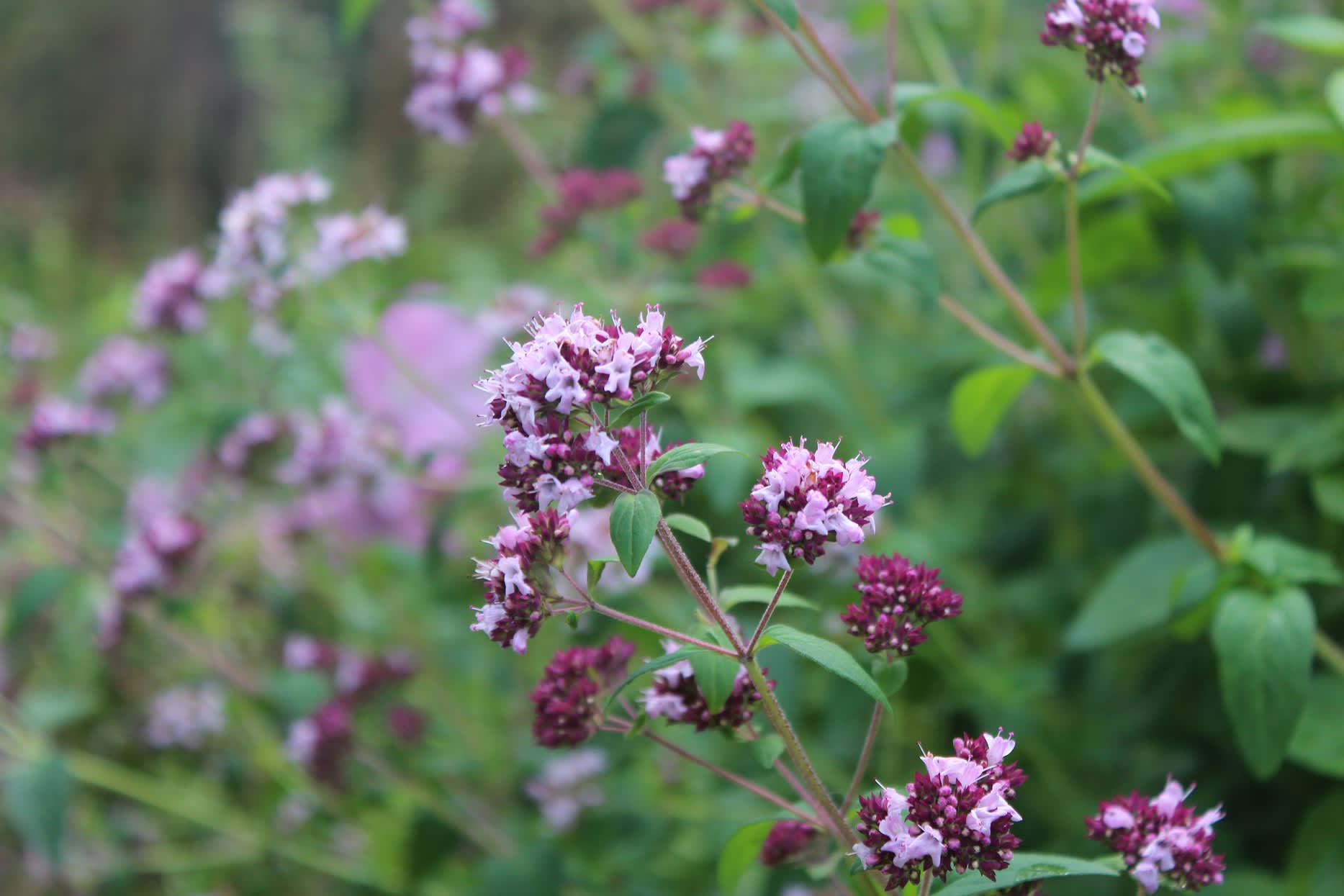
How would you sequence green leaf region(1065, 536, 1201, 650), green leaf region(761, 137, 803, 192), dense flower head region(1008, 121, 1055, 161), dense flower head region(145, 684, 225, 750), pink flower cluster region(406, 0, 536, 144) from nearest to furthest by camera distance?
1. dense flower head region(1008, 121, 1055, 161)
2. green leaf region(761, 137, 803, 192)
3. green leaf region(1065, 536, 1201, 650)
4. pink flower cluster region(406, 0, 536, 144)
5. dense flower head region(145, 684, 225, 750)

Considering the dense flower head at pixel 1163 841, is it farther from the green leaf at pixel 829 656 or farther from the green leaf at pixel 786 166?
the green leaf at pixel 786 166

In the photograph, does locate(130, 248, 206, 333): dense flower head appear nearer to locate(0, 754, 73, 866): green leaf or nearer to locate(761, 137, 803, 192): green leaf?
locate(0, 754, 73, 866): green leaf

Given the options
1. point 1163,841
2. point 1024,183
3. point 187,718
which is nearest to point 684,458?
point 1163,841

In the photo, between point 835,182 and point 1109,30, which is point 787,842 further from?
point 1109,30

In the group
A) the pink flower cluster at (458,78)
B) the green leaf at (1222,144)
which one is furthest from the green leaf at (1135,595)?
the pink flower cluster at (458,78)

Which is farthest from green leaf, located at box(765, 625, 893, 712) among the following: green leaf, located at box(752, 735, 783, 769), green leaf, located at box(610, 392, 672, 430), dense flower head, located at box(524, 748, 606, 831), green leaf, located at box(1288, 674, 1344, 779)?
dense flower head, located at box(524, 748, 606, 831)

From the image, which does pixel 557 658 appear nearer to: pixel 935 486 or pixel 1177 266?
pixel 935 486
